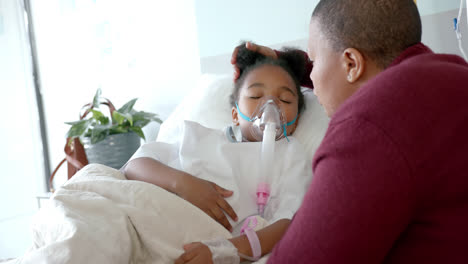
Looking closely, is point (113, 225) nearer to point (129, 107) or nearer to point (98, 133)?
point (98, 133)

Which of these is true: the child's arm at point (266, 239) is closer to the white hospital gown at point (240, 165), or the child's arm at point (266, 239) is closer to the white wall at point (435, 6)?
the white hospital gown at point (240, 165)

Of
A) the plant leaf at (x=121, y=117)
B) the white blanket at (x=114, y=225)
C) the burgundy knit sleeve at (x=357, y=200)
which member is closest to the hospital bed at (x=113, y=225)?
the white blanket at (x=114, y=225)

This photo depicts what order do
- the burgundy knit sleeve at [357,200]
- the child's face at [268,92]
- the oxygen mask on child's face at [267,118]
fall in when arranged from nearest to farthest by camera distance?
the burgundy knit sleeve at [357,200] → the oxygen mask on child's face at [267,118] → the child's face at [268,92]

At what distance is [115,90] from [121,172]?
1900 millimetres

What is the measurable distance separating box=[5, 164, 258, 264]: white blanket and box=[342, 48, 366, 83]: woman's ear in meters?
0.60

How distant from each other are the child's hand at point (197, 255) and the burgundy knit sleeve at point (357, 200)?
49 centimetres

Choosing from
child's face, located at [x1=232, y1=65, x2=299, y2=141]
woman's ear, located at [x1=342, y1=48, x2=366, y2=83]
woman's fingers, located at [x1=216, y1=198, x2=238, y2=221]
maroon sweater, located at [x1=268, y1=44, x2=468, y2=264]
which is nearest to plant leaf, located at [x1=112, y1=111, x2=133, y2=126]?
child's face, located at [x1=232, y1=65, x2=299, y2=141]

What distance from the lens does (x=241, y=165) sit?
1.49m

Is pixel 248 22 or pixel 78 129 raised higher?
pixel 248 22

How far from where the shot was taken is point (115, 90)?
3.29 meters

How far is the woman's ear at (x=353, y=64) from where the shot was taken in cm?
86

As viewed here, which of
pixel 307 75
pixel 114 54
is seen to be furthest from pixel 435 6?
pixel 114 54

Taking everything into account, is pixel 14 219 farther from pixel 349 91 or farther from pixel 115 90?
pixel 349 91

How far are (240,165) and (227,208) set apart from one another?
21cm
